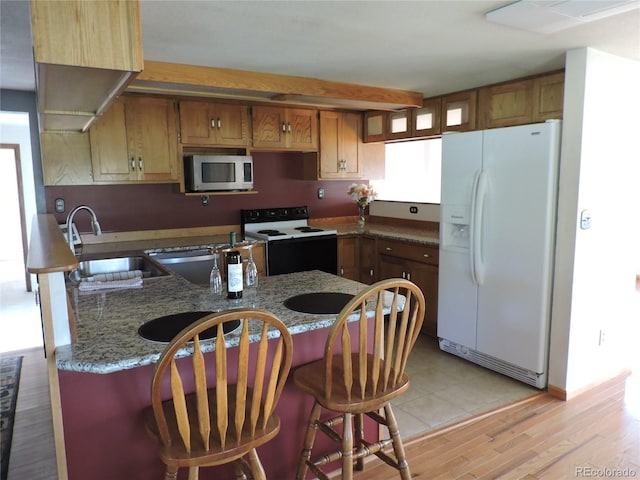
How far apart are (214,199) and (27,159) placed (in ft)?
11.5

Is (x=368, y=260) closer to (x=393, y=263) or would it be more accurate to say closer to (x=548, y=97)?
(x=393, y=263)

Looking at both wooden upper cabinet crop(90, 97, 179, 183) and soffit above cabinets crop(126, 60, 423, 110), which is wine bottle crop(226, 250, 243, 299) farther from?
wooden upper cabinet crop(90, 97, 179, 183)

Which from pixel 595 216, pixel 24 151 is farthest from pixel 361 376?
pixel 24 151

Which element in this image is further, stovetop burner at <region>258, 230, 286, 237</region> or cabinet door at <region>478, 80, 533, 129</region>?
stovetop burner at <region>258, 230, 286, 237</region>

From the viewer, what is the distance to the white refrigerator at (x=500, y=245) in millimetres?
2973

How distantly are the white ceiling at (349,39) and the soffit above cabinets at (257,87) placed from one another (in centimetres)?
10

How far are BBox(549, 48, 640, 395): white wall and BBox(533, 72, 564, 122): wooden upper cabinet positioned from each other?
1.05ft

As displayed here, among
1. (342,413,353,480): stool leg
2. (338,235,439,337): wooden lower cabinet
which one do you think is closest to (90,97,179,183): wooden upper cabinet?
(338,235,439,337): wooden lower cabinet

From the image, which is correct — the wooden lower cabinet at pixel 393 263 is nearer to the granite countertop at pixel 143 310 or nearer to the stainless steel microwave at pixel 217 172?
the stainless steel microwave at pixel 217 172

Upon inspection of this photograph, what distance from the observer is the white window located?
15.6 ft

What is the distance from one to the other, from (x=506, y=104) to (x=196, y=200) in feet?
9.25

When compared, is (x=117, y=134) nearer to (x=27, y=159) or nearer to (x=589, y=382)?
(x=27, y=159)

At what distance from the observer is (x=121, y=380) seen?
168cm

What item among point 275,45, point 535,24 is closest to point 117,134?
point 275,45
